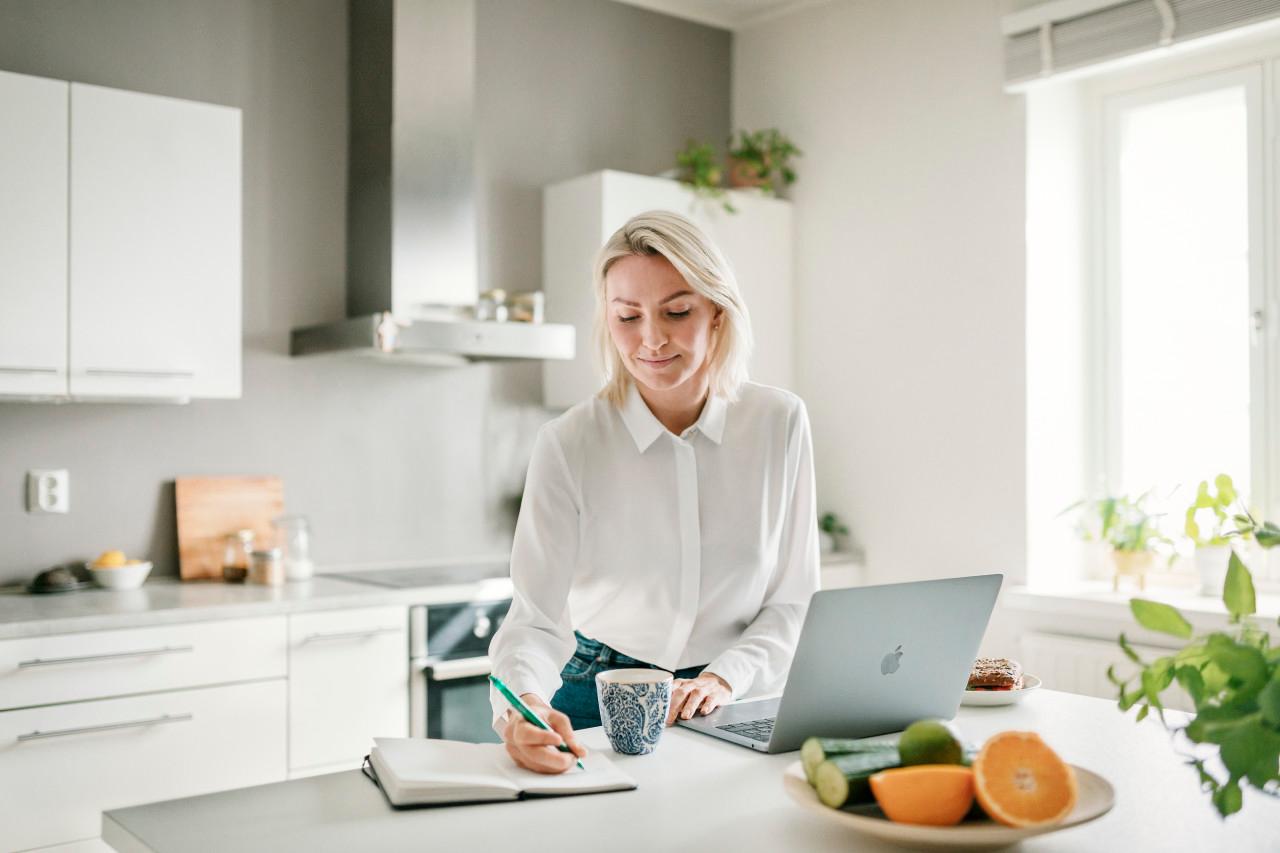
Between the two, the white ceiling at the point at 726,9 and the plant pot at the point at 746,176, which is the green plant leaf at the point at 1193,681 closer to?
the plant pot at the point at 746,176

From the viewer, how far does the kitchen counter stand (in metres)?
1.05

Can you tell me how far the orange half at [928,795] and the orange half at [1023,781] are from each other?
0.02 metres

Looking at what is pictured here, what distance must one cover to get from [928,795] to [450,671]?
2112mm

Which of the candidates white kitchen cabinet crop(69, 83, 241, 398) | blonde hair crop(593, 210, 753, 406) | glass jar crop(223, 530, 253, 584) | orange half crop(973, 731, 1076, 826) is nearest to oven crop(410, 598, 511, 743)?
glass jar crop(223, 530, 253, 584)

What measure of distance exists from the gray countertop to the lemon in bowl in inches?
0.9

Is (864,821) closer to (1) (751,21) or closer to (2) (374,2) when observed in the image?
(2) (374,2)

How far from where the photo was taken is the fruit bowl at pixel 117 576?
115 inches

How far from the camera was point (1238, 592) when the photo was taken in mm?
920

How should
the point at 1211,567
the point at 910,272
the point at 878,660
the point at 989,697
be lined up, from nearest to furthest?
the point at 878,660 < the point at 989,697 < the point at 1211,567 < the point at 910,272

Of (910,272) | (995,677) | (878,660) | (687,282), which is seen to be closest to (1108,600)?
(910,272)

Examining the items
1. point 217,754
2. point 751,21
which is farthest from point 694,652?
point 751,21

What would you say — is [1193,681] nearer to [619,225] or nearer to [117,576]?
[117,576]

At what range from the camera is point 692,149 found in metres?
4.00

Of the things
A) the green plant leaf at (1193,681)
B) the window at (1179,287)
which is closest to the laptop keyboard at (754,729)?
the green plant leaf at (1193,681)
